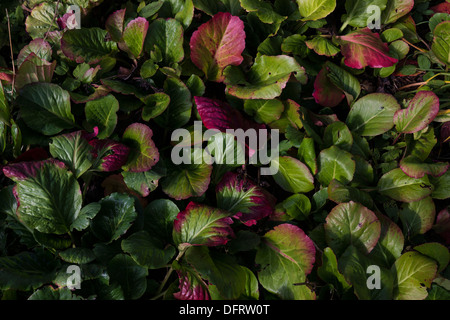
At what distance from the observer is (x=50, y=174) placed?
112 centimetres

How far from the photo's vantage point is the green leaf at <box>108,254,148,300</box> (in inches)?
42.9

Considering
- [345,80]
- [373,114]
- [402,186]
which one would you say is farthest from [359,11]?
[402,186]

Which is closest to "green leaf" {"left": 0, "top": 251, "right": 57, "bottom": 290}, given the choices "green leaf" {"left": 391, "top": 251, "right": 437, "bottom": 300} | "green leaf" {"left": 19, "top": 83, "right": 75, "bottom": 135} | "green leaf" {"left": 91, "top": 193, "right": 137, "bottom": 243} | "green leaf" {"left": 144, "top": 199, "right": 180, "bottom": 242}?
"green leaf" {"left": 91, "top": 193, "right": 137, "bottom": 243}

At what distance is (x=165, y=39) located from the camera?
1.42 m

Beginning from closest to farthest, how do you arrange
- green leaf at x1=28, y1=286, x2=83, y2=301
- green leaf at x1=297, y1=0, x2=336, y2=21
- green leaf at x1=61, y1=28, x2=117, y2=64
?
1. green leaf at x1=28, y1=286, x2=83, y2=301
2. green leaf at x1=61, y1=28, x2=117, y2=64
3. green leaf at x1=297, y1=0, x2=336, y2=21

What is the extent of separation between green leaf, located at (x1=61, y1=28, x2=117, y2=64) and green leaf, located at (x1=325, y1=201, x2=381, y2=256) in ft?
2.94

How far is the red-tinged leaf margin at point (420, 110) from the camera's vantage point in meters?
1.31

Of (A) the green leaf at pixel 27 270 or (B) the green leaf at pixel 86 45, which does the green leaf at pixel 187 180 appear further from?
(B) the green leaf at pixel 86 45

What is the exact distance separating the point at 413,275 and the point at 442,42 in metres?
0.88

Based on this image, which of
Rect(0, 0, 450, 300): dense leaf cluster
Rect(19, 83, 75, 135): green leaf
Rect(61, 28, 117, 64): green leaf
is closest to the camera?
Rect(0, 0, 450, 300): dense leaf cluster

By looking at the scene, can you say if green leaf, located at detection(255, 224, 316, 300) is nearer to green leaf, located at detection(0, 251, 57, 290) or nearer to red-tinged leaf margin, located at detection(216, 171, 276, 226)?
red-tinged leaf margin, located at detection(216, 171, 276, 226)

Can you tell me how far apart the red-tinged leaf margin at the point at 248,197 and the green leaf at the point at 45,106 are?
20.2 inches

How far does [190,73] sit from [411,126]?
74 centimetres

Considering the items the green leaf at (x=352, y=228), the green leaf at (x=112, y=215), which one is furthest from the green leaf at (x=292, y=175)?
the green leaf at (x=112, y=215)
